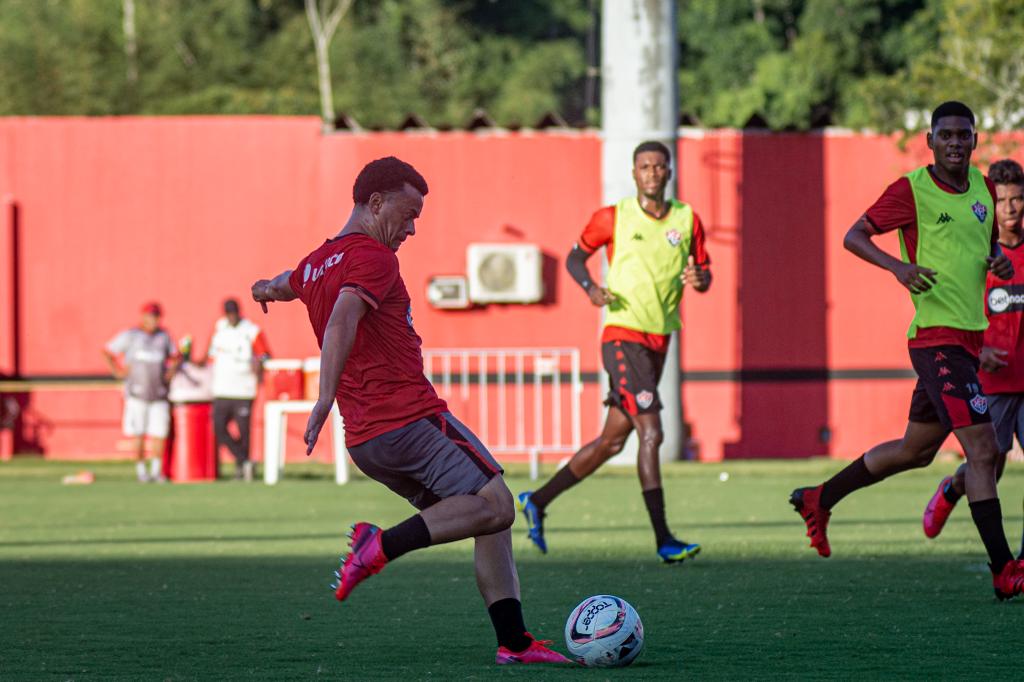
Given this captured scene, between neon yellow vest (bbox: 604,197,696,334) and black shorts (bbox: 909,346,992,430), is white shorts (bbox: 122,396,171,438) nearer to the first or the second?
neon yellow vest (bbox: 604,197,696,334)

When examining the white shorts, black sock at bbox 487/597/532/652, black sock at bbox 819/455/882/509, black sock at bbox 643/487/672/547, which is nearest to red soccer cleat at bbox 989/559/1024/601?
black sock at bbox 819/455/882/509

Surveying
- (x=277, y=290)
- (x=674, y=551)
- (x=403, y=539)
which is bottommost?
(x=674, y=551)

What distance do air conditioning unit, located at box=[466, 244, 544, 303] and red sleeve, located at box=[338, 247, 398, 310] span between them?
15.1m

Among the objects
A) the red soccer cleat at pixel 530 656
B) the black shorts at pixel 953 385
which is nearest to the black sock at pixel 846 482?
the black shorts at pixel 953 385

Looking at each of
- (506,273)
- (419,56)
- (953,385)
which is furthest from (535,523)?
(419,56)

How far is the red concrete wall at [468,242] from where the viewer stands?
2186 centimetres

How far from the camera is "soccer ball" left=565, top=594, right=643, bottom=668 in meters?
6.65

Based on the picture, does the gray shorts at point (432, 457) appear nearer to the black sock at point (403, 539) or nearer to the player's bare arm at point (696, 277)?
the black sock at point (403, 539)

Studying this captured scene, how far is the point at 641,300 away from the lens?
10453 mm

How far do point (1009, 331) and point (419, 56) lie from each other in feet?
175

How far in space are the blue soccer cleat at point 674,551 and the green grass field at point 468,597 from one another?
3.8 inches

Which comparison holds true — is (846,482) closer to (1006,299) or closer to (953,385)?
(953,385)

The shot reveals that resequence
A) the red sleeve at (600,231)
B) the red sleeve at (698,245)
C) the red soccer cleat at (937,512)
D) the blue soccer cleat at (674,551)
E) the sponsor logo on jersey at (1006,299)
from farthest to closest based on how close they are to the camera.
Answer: the red sleeve at (600,231), the red sleeve at (698,245), the blue soccer cleat at (674,551), the sponsor logo on jersey at (1006,299), the red soccer cleat at (937,512)

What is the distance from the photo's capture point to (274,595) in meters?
9.12
